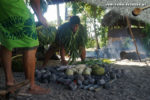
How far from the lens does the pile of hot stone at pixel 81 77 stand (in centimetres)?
204

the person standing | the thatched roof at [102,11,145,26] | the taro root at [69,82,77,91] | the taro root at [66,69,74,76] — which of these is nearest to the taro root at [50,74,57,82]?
the taro root at [66,69,74,76]

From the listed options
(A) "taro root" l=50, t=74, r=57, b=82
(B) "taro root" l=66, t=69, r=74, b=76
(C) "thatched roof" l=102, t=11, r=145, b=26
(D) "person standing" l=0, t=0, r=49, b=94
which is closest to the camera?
(D) "person standing" l=0, t=0, r=49, b=94

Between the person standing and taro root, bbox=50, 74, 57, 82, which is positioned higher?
the person standing

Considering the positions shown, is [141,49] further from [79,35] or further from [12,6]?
[12,6]

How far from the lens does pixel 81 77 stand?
220 centimetres

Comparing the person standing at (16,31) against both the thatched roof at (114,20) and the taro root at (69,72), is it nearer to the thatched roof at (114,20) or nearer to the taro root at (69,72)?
the taro root at (69,72)

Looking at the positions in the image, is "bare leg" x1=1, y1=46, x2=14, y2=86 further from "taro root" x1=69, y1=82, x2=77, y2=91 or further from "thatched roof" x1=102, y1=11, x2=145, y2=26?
"thatched roof" x1=102, y1=11, x2=145, y2=26

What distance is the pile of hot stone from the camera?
204 cm

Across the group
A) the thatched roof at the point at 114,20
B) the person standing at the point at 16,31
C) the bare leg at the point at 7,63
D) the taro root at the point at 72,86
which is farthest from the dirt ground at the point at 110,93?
the thatched roof at the point at 114,20

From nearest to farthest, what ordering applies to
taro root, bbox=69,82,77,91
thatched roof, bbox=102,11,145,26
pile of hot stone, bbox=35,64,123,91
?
taro root, bbox=69,82,77,91
pile of hot stone, bbox=35,64,123,91
thatched roof, bbox=102,11,145,26

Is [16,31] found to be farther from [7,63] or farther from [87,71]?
[87,71]

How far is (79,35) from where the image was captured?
9.64ft

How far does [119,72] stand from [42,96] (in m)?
1.45

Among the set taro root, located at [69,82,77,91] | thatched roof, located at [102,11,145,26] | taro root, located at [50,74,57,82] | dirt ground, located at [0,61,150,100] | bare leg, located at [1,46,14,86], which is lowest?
dirt ground, located at [0,61,150,100]
